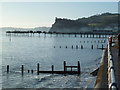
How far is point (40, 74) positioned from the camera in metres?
31.4

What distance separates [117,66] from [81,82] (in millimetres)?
10567

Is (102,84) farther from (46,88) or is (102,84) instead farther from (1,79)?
(1,79)

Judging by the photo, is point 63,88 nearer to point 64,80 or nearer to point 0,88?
point 64,80

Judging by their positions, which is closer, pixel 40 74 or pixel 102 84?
pixel 102 84

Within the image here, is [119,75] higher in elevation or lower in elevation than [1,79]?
higher

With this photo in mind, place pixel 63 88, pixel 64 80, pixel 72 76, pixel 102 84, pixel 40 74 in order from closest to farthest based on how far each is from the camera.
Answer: pixel 102 84
pixel 63 88
pixel 64 80
pixel 72 76
pixel 40 74

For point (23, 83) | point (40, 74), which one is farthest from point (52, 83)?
point (40, 74)

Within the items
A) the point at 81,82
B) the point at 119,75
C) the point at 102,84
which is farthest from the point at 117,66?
the point at 81,82

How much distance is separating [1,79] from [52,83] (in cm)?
726

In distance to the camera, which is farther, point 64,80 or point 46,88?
point 64,80

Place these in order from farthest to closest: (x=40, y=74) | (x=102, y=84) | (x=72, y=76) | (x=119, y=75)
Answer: (x=40, y=74) < (x=72, y=76) < (x=119, y=75) < (x=102, y=84)

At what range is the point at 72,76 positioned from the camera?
27984 millimetres

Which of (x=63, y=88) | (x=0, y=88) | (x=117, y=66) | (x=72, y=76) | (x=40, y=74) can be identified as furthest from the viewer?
(x=40, y=74)

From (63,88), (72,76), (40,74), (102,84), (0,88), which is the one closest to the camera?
(102,84)
